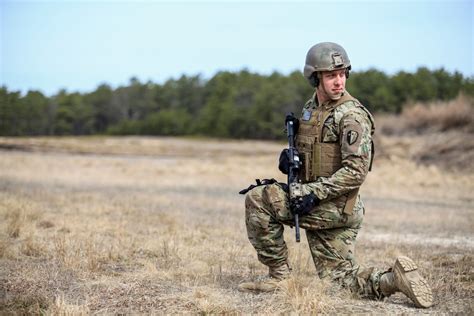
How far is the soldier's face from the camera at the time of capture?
17.0 ft

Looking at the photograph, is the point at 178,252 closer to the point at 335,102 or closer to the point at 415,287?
the point at 335,102

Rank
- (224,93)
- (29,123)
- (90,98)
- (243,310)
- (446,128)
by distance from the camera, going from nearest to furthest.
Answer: (243,310) < (446,128) < (29,123) < (224,93) < (90,98)

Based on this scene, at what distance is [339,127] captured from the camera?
5082 millimetres

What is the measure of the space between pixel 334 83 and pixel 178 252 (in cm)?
297

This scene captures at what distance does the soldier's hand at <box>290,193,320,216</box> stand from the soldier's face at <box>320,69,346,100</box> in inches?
35.5

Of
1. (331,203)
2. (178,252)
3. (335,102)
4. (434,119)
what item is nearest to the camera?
(331,203)

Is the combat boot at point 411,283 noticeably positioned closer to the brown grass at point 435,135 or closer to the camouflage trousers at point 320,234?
the camouflage trousers at point 320,234

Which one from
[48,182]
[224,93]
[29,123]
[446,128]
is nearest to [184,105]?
[224,93]

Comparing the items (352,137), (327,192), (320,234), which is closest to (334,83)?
(352,137)

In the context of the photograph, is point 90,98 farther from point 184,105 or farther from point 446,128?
point 446,128

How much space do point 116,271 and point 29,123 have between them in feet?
191

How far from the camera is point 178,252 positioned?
7.04 meters

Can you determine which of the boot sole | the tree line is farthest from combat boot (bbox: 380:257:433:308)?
the tree line

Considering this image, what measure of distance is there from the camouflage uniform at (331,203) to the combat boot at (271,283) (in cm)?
5
